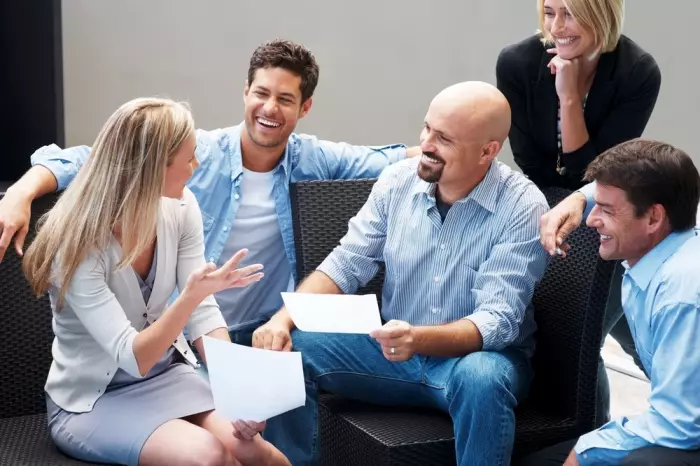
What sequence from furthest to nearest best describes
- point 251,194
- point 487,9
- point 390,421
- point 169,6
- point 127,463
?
1. point 487,9
2. point 169,6
3. point 251,194
4. point 390,421
5. point 127,463

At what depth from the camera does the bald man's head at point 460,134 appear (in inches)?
107

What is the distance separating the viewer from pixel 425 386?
257 cm

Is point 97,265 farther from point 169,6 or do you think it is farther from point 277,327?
point 169,6

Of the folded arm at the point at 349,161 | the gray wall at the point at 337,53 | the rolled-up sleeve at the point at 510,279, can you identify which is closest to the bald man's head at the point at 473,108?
the rolled-up sleeve at the point at 510,279

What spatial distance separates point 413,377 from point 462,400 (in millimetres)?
212

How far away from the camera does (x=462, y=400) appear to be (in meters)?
2.41

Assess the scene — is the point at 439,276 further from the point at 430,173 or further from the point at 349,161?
the point at 349,161

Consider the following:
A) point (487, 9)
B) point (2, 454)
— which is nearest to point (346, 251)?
point (2, 454)

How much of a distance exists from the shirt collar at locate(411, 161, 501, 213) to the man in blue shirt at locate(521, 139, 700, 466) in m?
0.21

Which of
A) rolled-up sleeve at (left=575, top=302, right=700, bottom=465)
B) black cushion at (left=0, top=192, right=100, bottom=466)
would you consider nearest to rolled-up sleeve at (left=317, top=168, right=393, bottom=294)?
black cushion at (left=0, top=192, right=100, bottom=466)

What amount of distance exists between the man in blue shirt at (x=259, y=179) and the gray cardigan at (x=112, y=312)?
1.63 feet

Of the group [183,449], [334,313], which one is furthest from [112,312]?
[334,313]

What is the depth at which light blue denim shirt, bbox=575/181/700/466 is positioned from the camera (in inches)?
83.4

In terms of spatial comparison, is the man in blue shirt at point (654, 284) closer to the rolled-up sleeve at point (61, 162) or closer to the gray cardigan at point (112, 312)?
the gray cardigan at point (112, 312)
